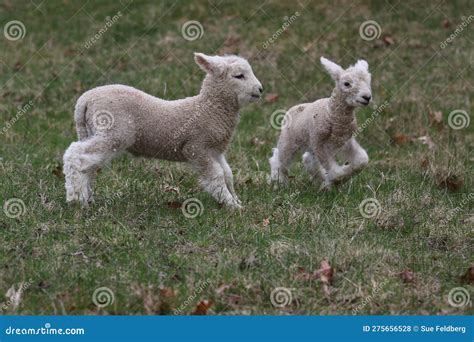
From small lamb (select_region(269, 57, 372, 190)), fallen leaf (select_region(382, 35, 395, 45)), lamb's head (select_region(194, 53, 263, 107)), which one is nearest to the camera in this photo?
lamb's head (select_region(194, 53, 263, 107))

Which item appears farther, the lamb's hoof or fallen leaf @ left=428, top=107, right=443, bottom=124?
fallen leaf @ left=428, top=107, right=443, bottom=124

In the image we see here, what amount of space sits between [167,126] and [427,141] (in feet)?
13.1

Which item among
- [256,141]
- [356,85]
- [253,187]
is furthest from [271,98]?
[356,85]

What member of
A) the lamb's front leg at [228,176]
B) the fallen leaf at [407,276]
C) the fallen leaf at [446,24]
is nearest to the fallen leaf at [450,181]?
the lamb's front leg at [228,176]

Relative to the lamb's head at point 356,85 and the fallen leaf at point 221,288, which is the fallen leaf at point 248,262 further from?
the lamb's head at point 356,85

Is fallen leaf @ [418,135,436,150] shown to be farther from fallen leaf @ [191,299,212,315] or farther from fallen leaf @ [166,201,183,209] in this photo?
fallen leaf @ [191,299,212,315]

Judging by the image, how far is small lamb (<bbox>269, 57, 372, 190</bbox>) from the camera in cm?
728

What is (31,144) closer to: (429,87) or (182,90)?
(182,90)

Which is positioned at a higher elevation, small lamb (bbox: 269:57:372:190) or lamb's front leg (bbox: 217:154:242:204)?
small lamb (bbox: 269:57:372:190)

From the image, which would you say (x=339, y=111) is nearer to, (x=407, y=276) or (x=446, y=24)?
(x=407, y=276)

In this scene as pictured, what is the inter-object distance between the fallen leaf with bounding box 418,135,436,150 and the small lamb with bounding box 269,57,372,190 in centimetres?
218

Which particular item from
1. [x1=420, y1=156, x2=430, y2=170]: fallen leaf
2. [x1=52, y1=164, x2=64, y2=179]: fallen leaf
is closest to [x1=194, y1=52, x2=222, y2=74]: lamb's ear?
[x1=52, y1=164, x2=64, y2=179]: fallen leaf

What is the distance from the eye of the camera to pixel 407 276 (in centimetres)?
573

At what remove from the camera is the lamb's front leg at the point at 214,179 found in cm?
695
